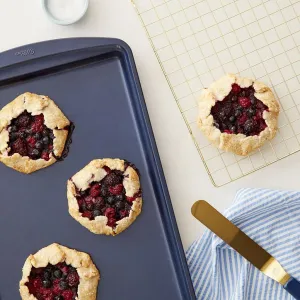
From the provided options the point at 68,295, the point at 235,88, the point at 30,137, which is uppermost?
the point at 30,137

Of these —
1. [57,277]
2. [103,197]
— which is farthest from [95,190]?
[57,277]

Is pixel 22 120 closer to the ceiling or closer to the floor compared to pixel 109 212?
closer to the ceiling

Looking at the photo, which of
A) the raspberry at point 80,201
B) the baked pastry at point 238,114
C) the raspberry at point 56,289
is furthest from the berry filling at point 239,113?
the raspberry at point 56,289

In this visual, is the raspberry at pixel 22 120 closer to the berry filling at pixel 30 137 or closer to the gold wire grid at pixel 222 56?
the berry filling at pixel 30 137

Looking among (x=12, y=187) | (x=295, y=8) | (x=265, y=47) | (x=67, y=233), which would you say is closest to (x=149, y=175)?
(x=67, y=233)

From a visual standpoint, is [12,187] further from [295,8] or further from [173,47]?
[295,8]

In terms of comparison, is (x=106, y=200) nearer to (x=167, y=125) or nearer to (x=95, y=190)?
(x=95, y=190)

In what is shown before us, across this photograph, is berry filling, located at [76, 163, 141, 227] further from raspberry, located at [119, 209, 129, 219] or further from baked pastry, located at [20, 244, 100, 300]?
baked pastry, located at [20, 244, 100, 300]
